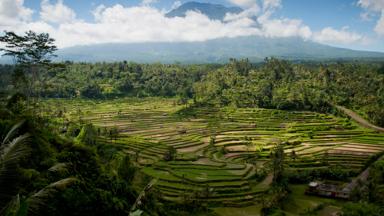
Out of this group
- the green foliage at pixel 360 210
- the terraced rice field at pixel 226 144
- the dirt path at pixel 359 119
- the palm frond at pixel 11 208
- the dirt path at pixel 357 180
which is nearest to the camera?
the palm frond at pixel 11 208

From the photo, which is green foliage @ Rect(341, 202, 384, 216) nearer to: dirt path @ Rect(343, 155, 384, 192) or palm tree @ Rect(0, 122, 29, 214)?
dirt path @ Rect(343, 155, 384, 192)

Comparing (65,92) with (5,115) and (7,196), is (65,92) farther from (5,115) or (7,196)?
(7,196)

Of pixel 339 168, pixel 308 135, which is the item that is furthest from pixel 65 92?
pixel 339 168

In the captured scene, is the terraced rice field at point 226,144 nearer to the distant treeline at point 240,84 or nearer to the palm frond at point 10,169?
the distant treeline at point 240,84

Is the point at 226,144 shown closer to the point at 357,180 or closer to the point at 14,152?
the point at 357,180

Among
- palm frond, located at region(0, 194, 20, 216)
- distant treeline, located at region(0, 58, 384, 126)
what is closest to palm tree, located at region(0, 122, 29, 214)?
palm frond, located at region(0, 194, 20, 216)

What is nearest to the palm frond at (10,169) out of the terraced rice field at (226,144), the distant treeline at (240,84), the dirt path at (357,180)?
the terraced rice field at (226,144)

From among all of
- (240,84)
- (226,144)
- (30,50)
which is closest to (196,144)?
(226,144)
